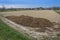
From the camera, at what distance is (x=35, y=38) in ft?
31.4

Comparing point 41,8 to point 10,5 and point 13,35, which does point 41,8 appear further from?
point 13,35

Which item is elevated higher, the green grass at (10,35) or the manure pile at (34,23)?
the green grass at (10,35)

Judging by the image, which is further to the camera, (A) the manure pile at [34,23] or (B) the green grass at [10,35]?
(A) the manure pile at [34,23]

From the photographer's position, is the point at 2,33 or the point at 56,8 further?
the point at 56,8

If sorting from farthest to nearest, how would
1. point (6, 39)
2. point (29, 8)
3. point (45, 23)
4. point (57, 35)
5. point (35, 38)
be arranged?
point (29, 8) → point (45, 23) → point (57, 35) → point (35, 38) → point (6, 39)

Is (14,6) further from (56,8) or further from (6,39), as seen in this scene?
(6,39)

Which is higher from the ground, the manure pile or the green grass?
the green grass

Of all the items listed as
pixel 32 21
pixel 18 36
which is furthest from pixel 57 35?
pixel 32 21

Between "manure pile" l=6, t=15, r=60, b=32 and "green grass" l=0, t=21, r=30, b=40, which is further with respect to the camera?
"manure pile" l=6, t=15, r=60, b=32

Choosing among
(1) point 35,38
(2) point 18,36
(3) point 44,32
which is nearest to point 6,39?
(2) point 18,36

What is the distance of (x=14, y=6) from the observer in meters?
22.1

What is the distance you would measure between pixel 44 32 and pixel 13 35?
2.03m

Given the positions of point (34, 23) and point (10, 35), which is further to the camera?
point (34, 23)

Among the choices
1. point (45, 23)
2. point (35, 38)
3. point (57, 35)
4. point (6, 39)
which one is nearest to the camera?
point (6, 39)
